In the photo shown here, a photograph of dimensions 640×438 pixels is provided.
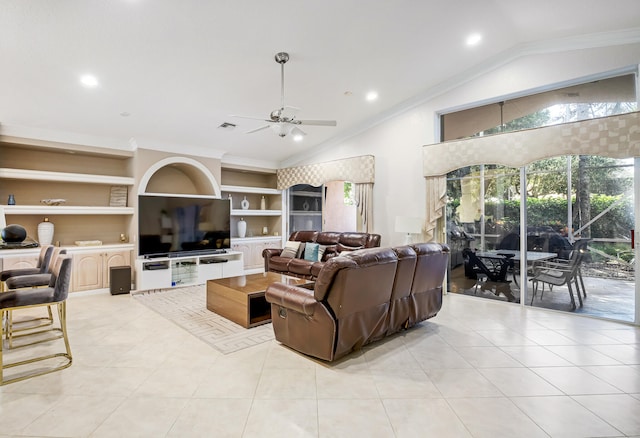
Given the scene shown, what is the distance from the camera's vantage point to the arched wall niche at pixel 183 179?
657cm

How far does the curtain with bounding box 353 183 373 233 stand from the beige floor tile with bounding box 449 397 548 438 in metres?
4.21

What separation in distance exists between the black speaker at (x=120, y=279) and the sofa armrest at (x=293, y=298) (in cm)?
358

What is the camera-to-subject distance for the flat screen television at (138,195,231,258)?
5844mm

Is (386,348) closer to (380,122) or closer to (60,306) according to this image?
(60,306)

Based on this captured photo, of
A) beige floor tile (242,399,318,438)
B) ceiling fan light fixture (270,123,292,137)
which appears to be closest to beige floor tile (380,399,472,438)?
beige floor tile (242,399,318,438)

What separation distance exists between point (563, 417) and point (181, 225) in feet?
20.0

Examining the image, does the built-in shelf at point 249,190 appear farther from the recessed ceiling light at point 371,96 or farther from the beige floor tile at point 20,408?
the beige floor tile at point 20,408

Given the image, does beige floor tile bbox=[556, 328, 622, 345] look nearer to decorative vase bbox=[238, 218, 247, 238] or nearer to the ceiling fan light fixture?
the ceiling fan light fixture

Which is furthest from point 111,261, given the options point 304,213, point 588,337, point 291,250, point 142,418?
point 588,337

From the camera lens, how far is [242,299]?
392 cm

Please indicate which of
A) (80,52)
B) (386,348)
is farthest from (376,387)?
(80,52)

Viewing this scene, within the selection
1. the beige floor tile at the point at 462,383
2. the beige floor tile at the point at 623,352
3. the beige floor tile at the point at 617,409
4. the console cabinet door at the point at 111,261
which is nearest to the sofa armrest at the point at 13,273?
the console cabinet door at the point at 111,261

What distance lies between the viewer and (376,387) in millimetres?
2541

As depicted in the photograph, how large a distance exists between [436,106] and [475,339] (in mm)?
3925
